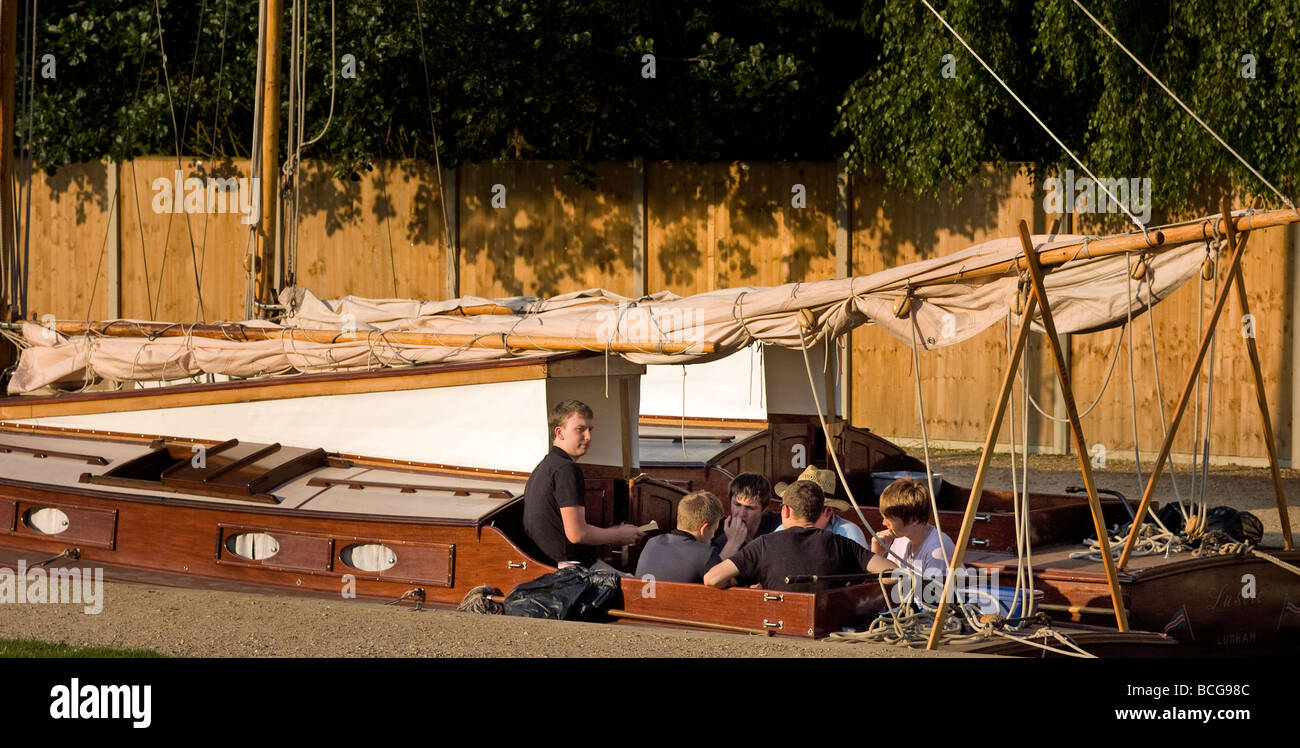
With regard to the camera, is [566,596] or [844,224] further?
[844,224]

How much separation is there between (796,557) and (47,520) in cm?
491

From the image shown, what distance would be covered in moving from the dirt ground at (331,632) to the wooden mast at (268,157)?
4262 mm

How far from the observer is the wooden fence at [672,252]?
Result: 14.8 metres

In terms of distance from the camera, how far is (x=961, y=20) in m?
14.0

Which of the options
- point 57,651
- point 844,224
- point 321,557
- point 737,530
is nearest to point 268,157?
point 321,557

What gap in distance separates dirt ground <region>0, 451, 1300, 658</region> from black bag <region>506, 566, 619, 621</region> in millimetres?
198

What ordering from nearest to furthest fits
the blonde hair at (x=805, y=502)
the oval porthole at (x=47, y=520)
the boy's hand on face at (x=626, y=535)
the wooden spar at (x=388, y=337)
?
the blonde hair at (x=805, y=502) < the boy's hand on face at (x=626, y=535) < the wooden spar at (x=388, y=337) < the oval porthole at (x=47, y=520)

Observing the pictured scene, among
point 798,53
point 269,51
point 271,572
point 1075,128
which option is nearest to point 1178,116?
point 1075,128

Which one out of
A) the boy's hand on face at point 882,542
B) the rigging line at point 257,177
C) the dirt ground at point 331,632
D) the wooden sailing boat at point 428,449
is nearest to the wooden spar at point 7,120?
the rigging line at point 257,177

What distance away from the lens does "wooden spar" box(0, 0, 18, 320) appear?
39.3 feet

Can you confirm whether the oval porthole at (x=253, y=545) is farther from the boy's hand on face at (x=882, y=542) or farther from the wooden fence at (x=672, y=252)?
the wooden fence at (x=672, y=252)

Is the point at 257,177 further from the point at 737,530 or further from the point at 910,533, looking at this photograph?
the point at 910,533

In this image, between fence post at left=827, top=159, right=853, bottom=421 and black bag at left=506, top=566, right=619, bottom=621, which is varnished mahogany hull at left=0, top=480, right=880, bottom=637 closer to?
black bag at left=506, top=566, right=619, bottom=621

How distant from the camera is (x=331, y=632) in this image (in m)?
7.02
